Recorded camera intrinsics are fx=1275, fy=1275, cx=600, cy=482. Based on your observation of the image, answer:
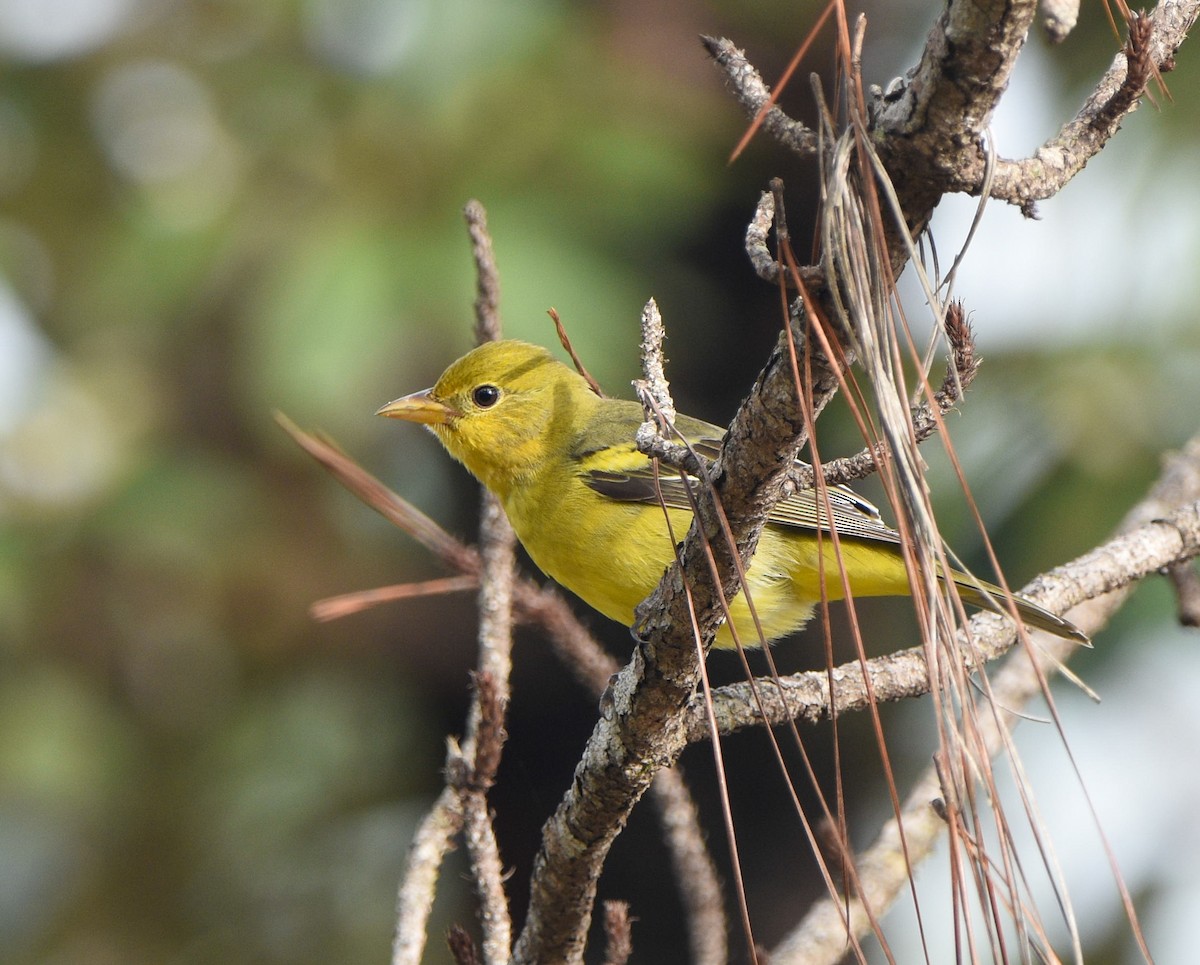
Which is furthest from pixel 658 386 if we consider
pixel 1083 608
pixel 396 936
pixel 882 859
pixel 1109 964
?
pixel 1109 964

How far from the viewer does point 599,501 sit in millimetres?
4023

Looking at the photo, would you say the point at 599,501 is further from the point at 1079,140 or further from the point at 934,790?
the point at 1079,140

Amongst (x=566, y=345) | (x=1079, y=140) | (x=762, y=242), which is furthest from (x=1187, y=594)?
(x=762, y=242)

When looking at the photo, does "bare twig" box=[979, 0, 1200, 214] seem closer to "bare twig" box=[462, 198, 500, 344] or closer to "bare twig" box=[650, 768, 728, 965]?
"bare twig" box=[462, 198, 500, 344]

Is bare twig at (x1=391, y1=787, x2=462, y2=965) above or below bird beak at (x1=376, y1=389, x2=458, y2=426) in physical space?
below

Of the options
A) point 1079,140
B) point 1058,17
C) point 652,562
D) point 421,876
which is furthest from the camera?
point 652,562

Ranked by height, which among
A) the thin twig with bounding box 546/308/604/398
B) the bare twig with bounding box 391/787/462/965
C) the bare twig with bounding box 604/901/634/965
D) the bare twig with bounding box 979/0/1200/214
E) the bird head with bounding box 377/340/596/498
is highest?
the bird head with bounding box 377/340/596/498

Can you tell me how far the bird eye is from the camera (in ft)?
14.7

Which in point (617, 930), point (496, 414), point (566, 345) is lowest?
point (617, 930)

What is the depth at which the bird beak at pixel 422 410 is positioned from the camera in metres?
4.43

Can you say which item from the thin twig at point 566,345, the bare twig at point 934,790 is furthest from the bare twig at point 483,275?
the bare twig at point 934,790

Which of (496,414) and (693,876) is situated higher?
(496,414)

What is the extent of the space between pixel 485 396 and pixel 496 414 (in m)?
0.09

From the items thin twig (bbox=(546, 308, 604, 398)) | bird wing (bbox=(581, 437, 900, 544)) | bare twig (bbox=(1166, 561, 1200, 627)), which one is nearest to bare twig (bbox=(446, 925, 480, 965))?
thin twig (bbox=(546, 308, 604, 398))
